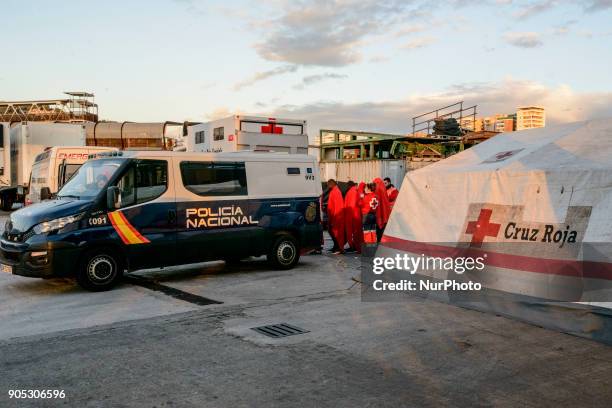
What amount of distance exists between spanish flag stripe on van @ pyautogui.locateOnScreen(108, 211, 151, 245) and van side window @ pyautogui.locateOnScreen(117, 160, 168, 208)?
20 centimetres

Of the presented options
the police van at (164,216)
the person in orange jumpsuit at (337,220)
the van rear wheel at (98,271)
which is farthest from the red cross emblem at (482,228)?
the person in orange jumpsuit at (337,220)

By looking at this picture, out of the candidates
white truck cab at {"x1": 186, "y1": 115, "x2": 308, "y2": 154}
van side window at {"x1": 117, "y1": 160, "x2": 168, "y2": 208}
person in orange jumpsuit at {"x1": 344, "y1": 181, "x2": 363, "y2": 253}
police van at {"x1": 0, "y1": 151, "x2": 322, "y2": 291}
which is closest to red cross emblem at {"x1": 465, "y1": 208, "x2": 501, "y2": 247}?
police van at {"x1": 0, "y1": 151, "x2": 322, "y2": 291}

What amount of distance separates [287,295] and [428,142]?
56.0ft

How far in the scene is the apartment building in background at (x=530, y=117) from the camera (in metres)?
29.1

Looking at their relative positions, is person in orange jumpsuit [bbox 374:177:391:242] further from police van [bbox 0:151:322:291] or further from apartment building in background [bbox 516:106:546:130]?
apartment building in background [bbox 516:106:546:130]

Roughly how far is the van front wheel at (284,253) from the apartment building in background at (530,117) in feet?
68.9

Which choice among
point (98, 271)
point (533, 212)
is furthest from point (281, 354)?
point (98, 271)

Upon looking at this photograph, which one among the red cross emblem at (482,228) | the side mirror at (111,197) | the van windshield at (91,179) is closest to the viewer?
the red cross emblem at (482,228)

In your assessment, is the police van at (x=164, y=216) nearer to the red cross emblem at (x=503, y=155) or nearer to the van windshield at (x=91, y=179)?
the van windshield at (x=91, y=179)

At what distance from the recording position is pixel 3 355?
5.78m

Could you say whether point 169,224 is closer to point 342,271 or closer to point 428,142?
point 342,271

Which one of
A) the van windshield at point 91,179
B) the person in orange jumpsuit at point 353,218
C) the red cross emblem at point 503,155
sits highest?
the red cross emblem at point 503,155

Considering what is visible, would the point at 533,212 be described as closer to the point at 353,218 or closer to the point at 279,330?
the point at 279,330

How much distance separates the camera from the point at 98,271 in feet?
29.7
